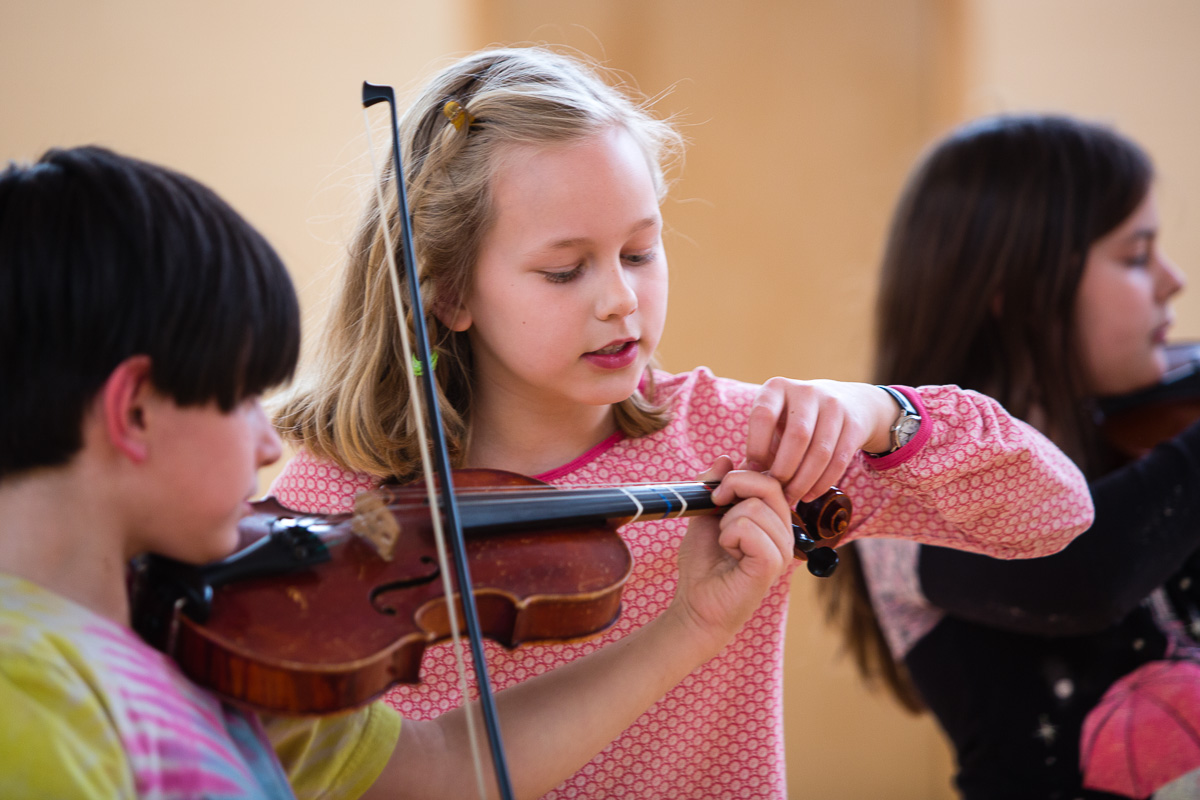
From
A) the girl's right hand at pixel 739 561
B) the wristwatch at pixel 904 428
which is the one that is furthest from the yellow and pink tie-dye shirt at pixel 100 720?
the wristwatch at pixel 904 428

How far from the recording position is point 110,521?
567mm

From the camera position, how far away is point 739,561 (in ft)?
2.74

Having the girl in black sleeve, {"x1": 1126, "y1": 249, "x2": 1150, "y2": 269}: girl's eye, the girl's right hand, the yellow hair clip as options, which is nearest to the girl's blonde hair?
the yellow hair clip

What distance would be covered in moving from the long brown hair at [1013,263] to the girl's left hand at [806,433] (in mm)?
641

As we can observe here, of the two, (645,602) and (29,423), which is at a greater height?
(29,423)

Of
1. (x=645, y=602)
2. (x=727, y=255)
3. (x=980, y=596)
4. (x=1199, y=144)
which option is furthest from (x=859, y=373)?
(x=645, y=602)

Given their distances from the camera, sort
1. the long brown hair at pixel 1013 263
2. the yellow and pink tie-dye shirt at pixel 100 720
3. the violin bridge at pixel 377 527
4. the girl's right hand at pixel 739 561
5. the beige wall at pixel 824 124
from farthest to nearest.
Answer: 1. the beige wall at pixel 824 124
2. the long brown hair at pixel 1013 263
3. the girl's right hand at pixel 739 561
4. the violin bridge at pixel 377 527
5. the yellow and pink tie-dye shirt at pixel 100 720

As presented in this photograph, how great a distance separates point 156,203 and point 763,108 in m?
2.05

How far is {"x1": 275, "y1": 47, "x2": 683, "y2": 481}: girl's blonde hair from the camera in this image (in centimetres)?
96

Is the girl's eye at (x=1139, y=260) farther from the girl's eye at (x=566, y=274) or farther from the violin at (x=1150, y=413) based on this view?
the girl's eye at (x=566, y=274)

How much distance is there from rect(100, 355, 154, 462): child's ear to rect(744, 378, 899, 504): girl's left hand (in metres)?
0.48

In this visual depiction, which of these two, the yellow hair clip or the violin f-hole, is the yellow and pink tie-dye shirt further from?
the yellow hair clip

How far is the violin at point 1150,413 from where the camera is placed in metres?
1.41

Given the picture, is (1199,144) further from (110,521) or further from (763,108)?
(110,521)
